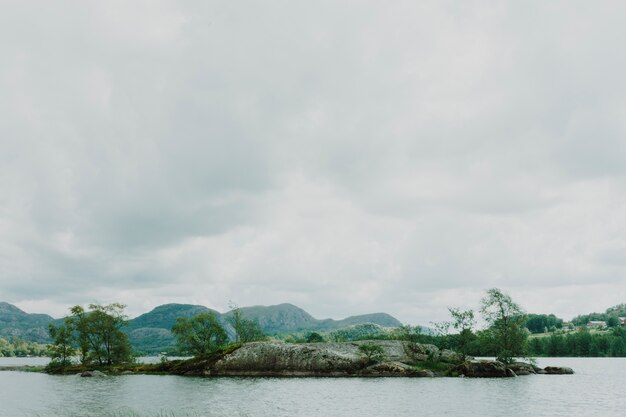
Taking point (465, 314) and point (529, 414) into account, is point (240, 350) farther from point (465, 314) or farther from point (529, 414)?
point (529, 414)

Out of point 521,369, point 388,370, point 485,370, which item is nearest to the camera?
point 485,370

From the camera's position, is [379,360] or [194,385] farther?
[379,360]

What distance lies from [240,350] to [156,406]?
6164 cm

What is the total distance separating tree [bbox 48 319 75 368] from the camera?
142 m

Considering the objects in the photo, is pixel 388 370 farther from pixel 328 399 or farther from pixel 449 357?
pixel 328 399

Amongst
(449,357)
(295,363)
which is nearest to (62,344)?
(295,363)

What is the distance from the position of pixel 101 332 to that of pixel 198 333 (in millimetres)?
28479

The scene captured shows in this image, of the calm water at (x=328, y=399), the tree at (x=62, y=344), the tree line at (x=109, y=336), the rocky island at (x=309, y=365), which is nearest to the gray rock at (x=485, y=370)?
the rocky island at (x=309, y=365)

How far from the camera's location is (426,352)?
132 meters

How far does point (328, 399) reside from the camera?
68.5m

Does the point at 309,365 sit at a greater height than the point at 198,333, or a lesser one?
lesser

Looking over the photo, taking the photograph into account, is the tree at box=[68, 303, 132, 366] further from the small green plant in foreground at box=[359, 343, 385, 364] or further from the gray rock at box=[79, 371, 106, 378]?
the small green plant in foreground at box=[359, 343, 385, 364]

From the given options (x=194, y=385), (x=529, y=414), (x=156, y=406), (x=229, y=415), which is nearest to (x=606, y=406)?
(x=529, y=414)

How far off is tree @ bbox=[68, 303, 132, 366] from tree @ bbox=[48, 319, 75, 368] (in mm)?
2475
